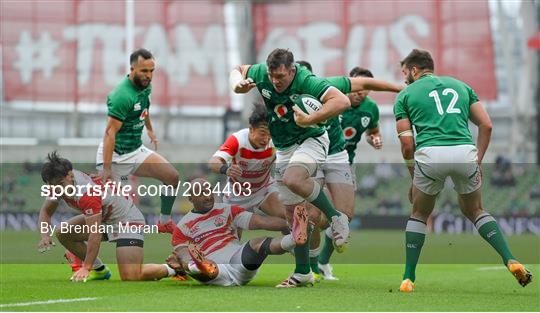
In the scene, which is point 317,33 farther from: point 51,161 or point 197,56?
point 51,161

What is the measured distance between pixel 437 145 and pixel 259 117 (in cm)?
226

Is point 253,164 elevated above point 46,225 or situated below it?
above

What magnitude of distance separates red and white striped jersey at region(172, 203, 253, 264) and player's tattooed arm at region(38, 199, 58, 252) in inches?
47.5

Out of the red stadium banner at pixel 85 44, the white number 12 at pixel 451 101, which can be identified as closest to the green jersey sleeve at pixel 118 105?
the white number 12 at pixel 451 101

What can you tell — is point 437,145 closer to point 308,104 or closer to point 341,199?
point 308,104

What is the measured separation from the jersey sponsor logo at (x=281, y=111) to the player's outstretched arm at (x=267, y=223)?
3.70ft

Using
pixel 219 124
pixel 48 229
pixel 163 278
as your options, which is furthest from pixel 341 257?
pixel 219 124

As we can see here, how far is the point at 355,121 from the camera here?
38.5 ft

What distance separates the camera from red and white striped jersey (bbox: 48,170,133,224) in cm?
998

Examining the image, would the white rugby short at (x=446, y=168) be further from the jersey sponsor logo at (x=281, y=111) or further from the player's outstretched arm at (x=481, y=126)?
the jersey sponsor logo at (x=281, y=111)

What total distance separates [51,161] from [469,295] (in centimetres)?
417

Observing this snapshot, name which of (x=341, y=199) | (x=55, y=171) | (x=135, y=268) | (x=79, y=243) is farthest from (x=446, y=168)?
(x=79, y=243)

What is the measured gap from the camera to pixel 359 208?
1342 inches

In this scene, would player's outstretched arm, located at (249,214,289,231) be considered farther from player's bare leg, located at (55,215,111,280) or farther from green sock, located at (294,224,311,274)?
player's bare leg, located at (55,215,111,280)
